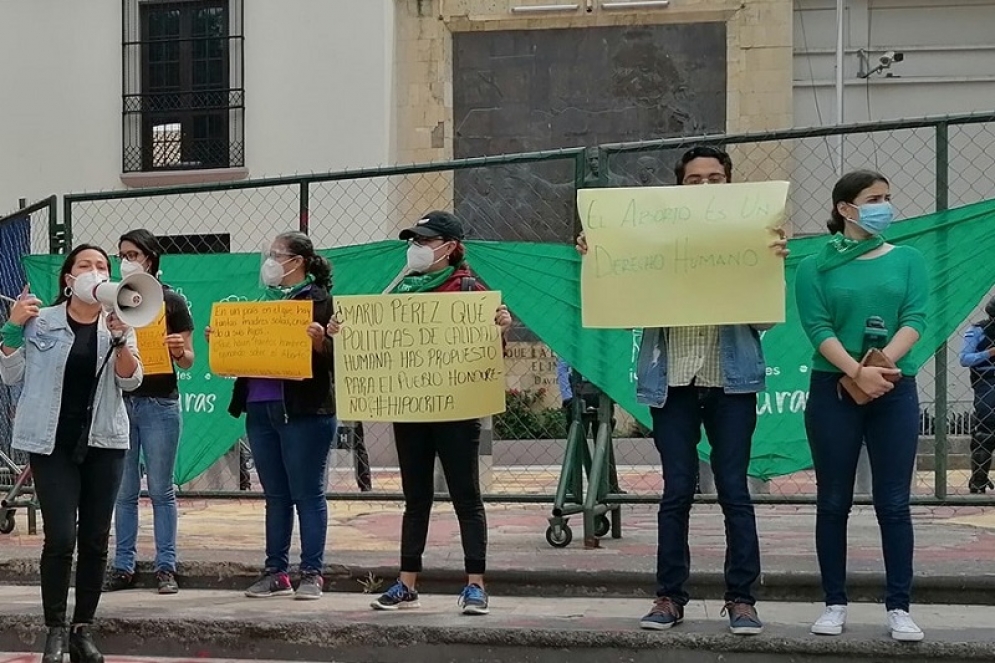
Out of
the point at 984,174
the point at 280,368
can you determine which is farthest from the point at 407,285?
the point at 984,174

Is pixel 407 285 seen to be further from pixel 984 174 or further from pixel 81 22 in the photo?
pixel 81 22

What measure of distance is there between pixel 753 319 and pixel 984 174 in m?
10.8

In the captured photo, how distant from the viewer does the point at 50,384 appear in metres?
4.95

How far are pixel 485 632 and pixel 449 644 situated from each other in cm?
16

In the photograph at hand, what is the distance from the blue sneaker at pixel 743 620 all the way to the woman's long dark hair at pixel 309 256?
98.5 inches

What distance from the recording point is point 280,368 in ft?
18.9

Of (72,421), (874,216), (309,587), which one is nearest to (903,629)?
(874,216)

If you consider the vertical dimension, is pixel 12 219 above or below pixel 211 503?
above

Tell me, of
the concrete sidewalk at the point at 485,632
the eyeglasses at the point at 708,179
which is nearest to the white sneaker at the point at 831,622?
the concrete sidewalk at the point at 485,632

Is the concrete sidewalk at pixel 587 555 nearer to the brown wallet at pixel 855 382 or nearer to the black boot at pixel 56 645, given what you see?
the black boot at pixel 56 645

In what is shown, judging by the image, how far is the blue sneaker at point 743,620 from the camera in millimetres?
4816

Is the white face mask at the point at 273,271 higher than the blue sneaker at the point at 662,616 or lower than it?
higher

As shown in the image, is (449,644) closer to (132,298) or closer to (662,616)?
(662,616)

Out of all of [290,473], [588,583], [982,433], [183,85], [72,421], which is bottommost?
[588,583]
